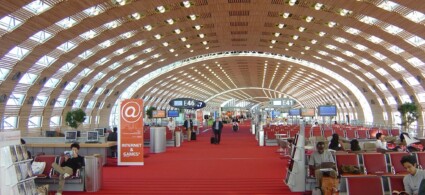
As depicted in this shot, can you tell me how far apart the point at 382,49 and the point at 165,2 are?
1753cm

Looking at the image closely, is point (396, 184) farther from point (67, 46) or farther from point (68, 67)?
point (68, 67)

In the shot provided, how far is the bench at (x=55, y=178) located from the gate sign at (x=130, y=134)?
524 cm

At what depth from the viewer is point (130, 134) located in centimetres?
1648

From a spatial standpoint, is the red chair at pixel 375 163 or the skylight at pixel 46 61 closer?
the red chair at pixel 375 163

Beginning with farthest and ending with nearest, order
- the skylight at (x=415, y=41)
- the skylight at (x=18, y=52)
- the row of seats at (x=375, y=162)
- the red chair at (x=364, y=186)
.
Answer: the skylight at (x=415, y=41) → the skylight at (x=18, y=52) → the row of seats at (x=375, y=162) → the red chair at (x=364, y=186)

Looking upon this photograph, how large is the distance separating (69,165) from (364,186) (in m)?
7.05

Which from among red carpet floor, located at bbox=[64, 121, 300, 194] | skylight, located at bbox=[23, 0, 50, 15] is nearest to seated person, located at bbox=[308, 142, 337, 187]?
red carpet floor, located at bbox=[64, 121, 300, 194]

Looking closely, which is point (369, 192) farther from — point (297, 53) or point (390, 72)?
point (297, 53)

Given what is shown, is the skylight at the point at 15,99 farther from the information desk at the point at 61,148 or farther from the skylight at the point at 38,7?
the information desk at the point at 61,148

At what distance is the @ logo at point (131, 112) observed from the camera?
1653 cm

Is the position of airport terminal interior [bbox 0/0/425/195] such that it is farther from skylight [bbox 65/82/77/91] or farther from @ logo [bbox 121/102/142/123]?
skylight [bbox 65/82/77/91]

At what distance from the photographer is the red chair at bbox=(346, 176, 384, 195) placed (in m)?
6.72

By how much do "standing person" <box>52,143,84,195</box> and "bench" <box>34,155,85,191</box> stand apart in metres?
0.15

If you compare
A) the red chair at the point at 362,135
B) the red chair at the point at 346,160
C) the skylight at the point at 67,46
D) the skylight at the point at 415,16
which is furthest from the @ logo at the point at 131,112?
the skylight at the point at 67,46
